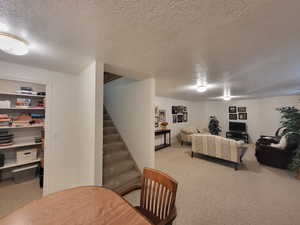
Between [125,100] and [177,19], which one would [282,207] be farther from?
[125,100]

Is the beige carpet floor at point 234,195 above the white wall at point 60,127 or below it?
below

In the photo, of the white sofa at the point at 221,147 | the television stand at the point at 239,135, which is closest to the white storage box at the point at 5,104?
the white sofa at the point at 221,147

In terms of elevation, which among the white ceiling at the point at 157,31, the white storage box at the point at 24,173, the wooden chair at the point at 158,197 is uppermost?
the white ceiling at the point at 157,31

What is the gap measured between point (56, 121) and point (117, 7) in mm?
2250

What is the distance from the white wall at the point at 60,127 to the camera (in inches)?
84.6

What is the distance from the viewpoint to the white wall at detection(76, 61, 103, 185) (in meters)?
1.75

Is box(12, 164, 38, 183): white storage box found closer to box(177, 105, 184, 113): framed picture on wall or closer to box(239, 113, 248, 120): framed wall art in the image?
box(177, 105, 184, 113): framed picture on wall

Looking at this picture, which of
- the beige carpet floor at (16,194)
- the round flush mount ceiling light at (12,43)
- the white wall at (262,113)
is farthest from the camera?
the white wall at (262,113)

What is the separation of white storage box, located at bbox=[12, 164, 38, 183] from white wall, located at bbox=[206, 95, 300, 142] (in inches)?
324

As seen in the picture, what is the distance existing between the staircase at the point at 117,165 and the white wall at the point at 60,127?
0.53 m

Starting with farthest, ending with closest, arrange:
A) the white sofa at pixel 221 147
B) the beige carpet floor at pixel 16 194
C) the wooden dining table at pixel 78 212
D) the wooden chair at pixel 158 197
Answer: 1. the white sofa at pixel 221 147
2. the beige carpet floor at pixel 16 194
3. the wooden chair at pixel 158 197
4. the wooden dining table at pixel 78 212

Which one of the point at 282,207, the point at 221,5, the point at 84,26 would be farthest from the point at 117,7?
the point at 282,207

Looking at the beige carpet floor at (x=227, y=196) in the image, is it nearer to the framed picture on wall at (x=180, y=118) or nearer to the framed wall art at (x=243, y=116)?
the framed picture on wall at (x=180, y=118)

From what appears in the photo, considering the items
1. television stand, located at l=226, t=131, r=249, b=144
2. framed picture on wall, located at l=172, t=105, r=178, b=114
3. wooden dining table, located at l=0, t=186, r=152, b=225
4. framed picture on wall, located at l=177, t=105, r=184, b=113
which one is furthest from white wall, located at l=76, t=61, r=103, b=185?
television stand, located at l=226, t=131, r=249, b=144
